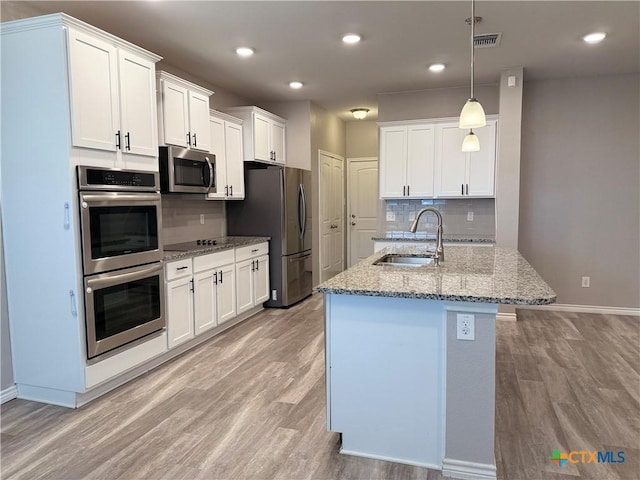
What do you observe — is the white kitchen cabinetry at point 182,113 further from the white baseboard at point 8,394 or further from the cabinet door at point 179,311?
the white baseboard at point 8,394

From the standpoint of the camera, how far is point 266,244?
509cm

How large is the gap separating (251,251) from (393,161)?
2.03m

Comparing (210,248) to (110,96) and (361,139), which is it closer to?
(110,96)

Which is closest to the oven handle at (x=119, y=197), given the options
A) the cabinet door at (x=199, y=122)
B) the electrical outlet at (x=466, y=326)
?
the cabinet door at (x=199, y=122)

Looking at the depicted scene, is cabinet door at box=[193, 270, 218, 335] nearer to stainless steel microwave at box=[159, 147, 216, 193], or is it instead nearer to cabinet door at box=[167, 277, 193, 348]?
cabinet door at box=[167, 277, 193, 348]

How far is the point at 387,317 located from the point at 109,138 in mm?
2108

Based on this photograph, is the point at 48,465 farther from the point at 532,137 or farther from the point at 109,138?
the point at 532,137

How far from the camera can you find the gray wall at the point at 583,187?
483 centimetres

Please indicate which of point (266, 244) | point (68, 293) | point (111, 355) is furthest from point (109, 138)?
point (266, 244)


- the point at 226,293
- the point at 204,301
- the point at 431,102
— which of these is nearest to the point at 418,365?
the point at 204,301

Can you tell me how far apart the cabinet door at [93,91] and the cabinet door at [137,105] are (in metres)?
0.08

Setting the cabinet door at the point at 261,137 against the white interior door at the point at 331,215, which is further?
the white interior door at the point at 331,215

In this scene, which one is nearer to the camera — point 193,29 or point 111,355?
point 111,355

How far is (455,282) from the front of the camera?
217 cm
